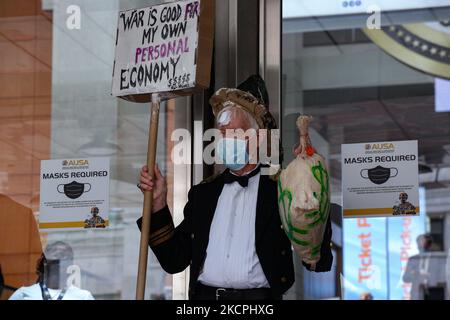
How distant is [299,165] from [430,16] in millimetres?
1991

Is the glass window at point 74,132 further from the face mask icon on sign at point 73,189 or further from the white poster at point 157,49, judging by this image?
the white poster at point 157,49

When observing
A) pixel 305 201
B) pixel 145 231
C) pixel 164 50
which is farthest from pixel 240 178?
pixel 164 50

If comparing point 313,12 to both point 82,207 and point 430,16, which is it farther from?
point 82,207

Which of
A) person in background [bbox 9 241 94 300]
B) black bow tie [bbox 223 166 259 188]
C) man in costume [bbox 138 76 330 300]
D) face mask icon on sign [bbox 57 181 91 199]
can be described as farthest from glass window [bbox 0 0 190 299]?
black bow tie [bbox 223 166 259 188]

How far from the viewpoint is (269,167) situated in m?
5.30

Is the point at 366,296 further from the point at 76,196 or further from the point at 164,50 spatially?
the point at 164,50

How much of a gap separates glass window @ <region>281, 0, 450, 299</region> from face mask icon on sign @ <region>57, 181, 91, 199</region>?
115 centimetres

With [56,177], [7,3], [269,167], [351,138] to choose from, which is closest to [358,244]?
[351,138]

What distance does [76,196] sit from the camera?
6.27 metres

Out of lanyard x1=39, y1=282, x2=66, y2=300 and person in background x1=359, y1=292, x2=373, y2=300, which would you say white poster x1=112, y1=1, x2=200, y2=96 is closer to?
lanyard x1=39, y1=282, x2=66, y2=300

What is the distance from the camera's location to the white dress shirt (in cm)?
501

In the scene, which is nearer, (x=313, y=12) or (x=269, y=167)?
(x=269, y=167)

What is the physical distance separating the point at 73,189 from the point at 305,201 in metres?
2.01

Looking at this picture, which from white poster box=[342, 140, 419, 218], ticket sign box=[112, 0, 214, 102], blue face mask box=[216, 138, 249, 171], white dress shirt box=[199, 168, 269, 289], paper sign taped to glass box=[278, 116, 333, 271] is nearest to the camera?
paper sign taped to glass box=[278, 116, 333, 271]
